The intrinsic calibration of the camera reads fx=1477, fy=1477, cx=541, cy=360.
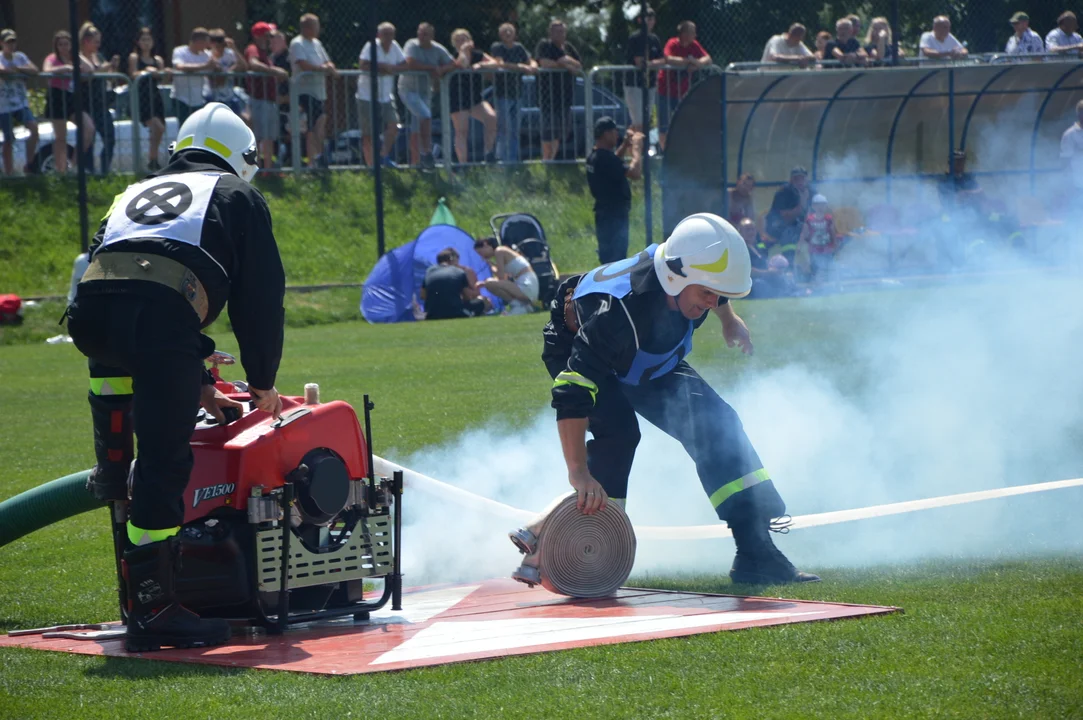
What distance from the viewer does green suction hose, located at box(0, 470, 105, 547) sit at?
19.8 ft

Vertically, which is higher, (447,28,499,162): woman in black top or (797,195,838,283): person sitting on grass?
(447,28,499,162): woman in black top

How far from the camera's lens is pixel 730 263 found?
6148 millimetres

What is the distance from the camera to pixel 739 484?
6.43 meters

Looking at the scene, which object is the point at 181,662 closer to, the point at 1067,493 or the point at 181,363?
the point at 181,363

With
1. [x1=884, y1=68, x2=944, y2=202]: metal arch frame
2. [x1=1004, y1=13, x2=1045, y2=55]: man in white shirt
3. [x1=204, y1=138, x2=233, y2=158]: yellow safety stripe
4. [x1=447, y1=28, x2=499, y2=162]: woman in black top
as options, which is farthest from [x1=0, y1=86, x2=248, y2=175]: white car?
[x1=204, y1=138, x2=233, y2=158]: yellow safety stripe

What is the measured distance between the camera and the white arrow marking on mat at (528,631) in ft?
16.8

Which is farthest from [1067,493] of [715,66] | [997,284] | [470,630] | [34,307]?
[715,66]

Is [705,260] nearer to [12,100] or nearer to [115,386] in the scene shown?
[115,386]

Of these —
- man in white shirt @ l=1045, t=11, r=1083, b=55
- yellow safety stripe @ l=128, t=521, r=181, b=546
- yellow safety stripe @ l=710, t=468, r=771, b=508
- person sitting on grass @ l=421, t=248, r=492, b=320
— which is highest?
man in white shirt @ l=1045, t=11, r=1083, b=55

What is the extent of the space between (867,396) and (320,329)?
850 centimetres

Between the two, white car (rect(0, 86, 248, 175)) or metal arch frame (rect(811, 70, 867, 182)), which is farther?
metal arch frame (rect(811, 70, 867, 182))

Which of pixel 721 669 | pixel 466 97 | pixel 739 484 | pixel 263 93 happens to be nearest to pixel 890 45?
pixel 466 97

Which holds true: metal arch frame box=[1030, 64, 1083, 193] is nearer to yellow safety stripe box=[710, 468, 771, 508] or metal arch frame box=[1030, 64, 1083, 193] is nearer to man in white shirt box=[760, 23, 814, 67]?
man in white shirt box=[760, 23, 814, 67]

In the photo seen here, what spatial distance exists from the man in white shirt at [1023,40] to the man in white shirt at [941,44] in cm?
68
